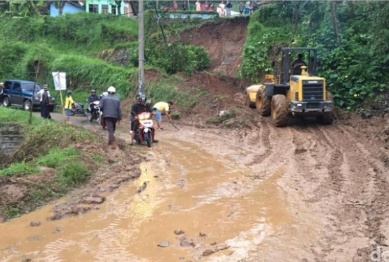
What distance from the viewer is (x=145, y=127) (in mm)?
15539

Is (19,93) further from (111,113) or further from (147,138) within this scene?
(111,113)

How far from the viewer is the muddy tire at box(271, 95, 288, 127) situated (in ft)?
59.8

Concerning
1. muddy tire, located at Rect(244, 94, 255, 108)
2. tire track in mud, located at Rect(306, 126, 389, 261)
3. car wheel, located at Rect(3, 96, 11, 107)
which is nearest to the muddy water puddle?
tire track in mud, located at Rect(306, 126, 389, 261)

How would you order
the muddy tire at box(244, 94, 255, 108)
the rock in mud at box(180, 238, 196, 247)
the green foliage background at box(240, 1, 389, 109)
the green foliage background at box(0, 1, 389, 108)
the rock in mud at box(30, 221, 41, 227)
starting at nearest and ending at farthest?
the rock in mud at box(180, 238, 196, 247) < the rock in mud at box(30, 221, 41, 227) < the green foliage background at box(240, 1, 389, 109) < the green foliage background at box(0, 1, 389, 108) < the muddy tire at box(244, 94, 255, 108)

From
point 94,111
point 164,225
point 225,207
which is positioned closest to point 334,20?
point 94,111

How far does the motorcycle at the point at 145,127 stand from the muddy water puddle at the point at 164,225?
11.9 feet

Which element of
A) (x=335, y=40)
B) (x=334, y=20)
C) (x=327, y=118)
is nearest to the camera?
(x=327, y=118)

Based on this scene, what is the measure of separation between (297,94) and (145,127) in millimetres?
5399

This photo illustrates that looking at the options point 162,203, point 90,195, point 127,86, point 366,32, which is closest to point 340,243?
point 162,203

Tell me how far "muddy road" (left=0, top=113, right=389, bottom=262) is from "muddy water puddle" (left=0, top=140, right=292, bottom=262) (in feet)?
0.05

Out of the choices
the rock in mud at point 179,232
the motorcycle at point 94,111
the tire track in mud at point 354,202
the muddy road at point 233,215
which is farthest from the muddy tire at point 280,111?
the rock in mud at point 179,232

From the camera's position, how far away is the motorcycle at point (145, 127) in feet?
50.8

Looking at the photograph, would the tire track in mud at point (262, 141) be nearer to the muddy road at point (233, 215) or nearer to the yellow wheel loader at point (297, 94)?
the muddy road at point (233, 215)

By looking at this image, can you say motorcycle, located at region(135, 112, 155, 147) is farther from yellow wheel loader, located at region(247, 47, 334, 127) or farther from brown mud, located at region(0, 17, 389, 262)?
yellow wheel loader, located at region(247, 47, 334, 127)
